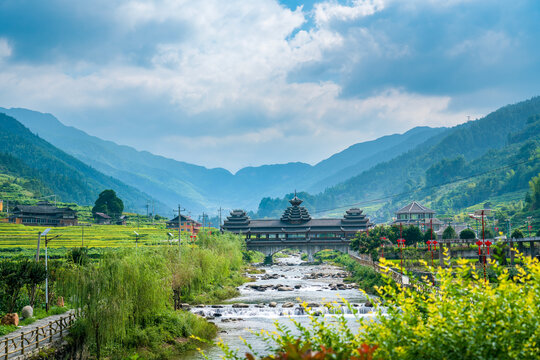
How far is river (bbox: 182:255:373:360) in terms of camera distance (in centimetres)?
3484

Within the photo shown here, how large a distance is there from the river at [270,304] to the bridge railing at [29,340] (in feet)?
23.7

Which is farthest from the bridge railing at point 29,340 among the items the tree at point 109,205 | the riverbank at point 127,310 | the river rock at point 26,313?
the tree at point 109,205

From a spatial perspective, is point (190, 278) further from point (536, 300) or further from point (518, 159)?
point (518, 159)

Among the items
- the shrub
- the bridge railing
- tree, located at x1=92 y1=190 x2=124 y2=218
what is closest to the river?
the bridge railing

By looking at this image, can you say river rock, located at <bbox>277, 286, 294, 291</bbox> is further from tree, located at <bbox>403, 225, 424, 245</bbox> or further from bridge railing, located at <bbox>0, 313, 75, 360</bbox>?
bridge railing, located at <bbox>0, 313, 75, 360</bbox>

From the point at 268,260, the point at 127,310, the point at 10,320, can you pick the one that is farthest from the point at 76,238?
the point at 127,310

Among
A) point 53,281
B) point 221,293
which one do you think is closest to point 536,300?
point 53,281

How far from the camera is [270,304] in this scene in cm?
4616

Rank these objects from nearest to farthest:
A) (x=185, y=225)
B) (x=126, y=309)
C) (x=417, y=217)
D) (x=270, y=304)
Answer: (x=126, y=309), (x=270, y=304), (x=185, y=225), (x=417, y=217)

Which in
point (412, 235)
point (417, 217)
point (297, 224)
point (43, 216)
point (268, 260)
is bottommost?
point (268, 260)

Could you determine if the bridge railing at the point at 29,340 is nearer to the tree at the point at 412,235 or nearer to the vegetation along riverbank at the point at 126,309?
the vegetation along riverbank at the point at 126,309

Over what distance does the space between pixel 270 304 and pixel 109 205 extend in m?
94.5

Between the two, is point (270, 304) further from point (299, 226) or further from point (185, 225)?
point (185, 225)

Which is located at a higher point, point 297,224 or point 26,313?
point 297,224
